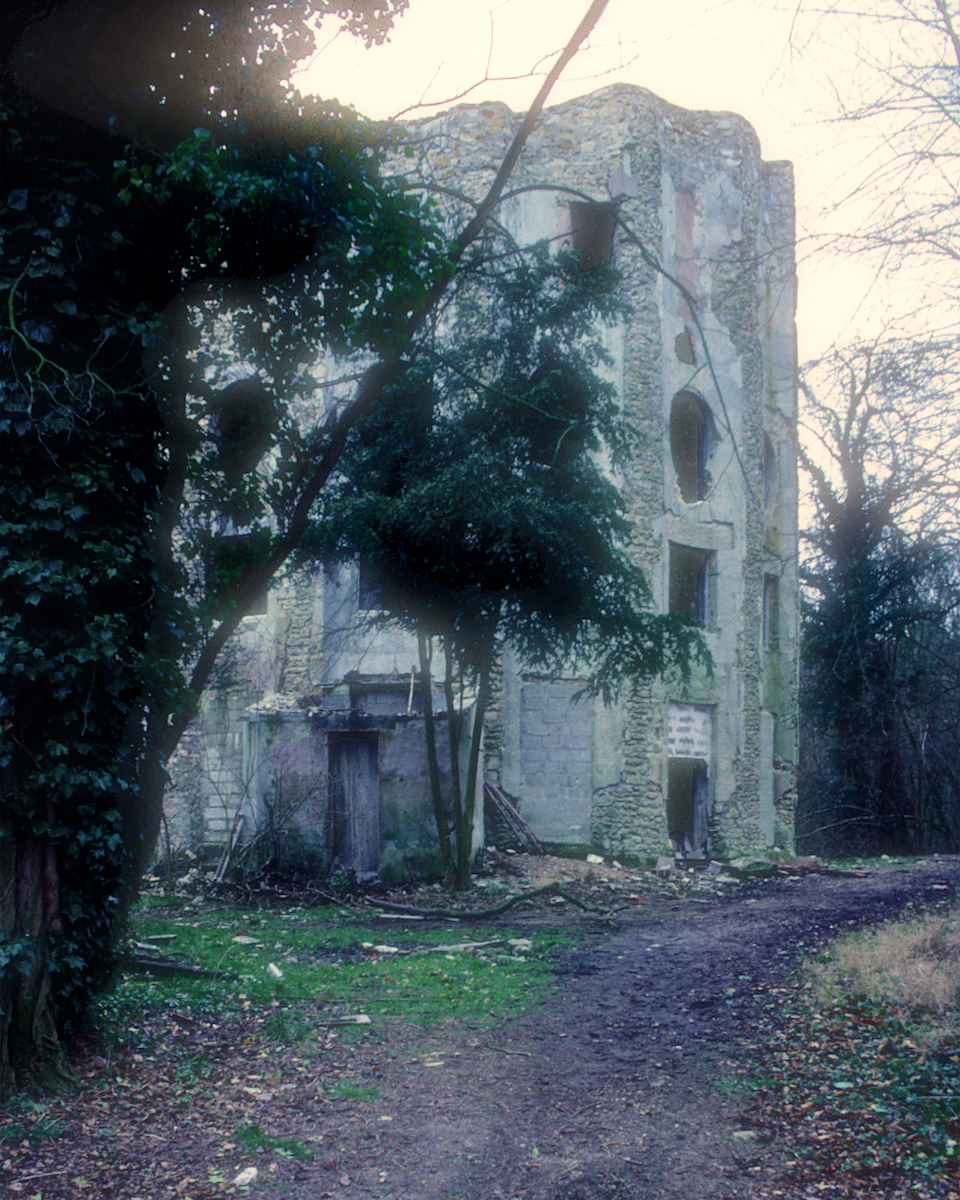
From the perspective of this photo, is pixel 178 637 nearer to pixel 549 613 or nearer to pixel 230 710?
pixel 549 613

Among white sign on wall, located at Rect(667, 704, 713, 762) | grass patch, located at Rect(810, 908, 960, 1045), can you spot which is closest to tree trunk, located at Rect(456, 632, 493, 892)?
white sign on wall, located at Rect(667, 704, 713, 762)

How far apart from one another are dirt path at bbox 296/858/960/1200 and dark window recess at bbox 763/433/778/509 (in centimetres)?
1358

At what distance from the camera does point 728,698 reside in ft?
60.8

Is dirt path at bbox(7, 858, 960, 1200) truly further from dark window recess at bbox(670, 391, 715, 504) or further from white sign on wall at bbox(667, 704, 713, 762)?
dark window recess at bbox(670, 391, 715, 504)

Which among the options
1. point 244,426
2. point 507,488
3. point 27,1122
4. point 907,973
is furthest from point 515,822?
point 27,1122

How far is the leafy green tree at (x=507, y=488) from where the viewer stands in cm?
1195

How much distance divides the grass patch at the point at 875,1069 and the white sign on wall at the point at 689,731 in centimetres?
958

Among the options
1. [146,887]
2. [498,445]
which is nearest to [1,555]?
[498,445]

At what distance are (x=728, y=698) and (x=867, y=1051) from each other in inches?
513

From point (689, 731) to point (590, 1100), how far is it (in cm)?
1340

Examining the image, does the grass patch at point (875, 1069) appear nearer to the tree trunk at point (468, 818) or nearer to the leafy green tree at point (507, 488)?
the leafy green tree at point (507, 488)

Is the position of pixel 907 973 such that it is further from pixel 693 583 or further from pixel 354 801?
pixel 693 583

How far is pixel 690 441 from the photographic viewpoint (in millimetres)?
19781

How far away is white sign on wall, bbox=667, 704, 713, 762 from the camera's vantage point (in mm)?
17797
